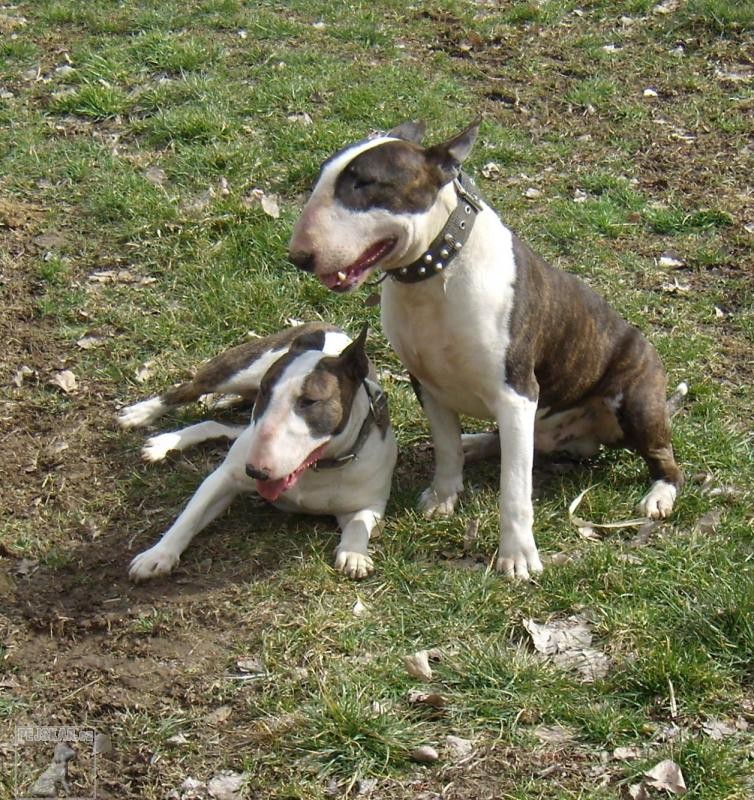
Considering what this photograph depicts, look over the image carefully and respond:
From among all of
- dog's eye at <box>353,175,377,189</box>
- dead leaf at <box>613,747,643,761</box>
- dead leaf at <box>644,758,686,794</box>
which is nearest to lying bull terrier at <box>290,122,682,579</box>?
dog's eye at <box>353,175,377,189</box>

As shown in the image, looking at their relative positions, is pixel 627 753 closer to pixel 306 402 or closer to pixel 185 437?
pixel 306 402

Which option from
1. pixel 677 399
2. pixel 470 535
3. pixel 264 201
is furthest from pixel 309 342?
pixel 264 201

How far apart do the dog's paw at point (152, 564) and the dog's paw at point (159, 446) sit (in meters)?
0.79

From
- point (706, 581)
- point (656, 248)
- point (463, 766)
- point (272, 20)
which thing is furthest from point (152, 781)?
point (272, 20)

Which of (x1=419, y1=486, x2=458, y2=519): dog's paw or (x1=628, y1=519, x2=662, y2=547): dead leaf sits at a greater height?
(x1=419, y1=486, x2=458, y2=519): dog's paw

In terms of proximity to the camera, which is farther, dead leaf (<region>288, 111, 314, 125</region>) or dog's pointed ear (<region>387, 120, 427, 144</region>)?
dead leaf (<region>288, 111, 314, 125</region>)

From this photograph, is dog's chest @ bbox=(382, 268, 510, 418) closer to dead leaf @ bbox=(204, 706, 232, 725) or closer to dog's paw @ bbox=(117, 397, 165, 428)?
dog's paw @ bbox=(117, 397, 165, 428)

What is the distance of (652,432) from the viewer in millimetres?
5125

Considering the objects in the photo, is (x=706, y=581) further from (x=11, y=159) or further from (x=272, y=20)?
(x=272, y=20)

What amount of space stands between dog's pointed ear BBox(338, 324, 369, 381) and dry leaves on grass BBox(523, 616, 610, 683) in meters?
1.17

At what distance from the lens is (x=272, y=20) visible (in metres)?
9.42

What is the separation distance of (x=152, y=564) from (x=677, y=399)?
8.35 ft

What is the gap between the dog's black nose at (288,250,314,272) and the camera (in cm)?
402

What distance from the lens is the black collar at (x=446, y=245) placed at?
4359 millimetres
